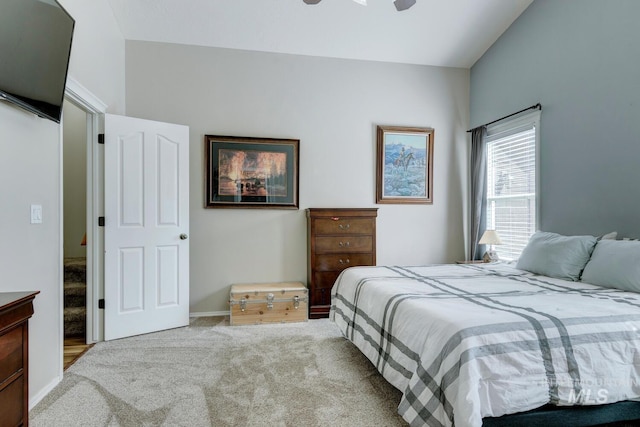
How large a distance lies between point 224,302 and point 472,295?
2779 mm

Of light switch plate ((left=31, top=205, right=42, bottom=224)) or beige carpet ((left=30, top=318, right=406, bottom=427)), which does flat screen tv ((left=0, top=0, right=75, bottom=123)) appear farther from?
beige carpet ((left=30, top=318, right=406, bottom=427))

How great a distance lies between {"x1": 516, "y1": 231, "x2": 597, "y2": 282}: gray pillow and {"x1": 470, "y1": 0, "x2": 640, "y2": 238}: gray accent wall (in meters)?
0.40

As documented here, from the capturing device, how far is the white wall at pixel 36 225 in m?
1.93

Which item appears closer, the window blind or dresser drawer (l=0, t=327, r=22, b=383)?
dresser drawer (l=0, t=327, r=22, b=383)

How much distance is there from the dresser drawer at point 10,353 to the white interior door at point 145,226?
6.69ft

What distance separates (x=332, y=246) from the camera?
3840 mm

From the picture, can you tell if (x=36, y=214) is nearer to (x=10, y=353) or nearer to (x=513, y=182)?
(x=10, y=353)

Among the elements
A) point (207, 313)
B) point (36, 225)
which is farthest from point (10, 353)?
point (207, 313)

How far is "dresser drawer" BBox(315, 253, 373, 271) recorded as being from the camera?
3820mm

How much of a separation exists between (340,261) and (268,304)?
89cm

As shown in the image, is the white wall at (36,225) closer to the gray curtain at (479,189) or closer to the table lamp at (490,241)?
the table lamp at (490,241)

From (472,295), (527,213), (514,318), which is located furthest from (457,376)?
(527,213)

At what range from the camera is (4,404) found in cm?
122

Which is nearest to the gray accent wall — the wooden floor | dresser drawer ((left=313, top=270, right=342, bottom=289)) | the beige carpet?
dresser drawer ((left=313, top=270, right=342, bottom=289))
